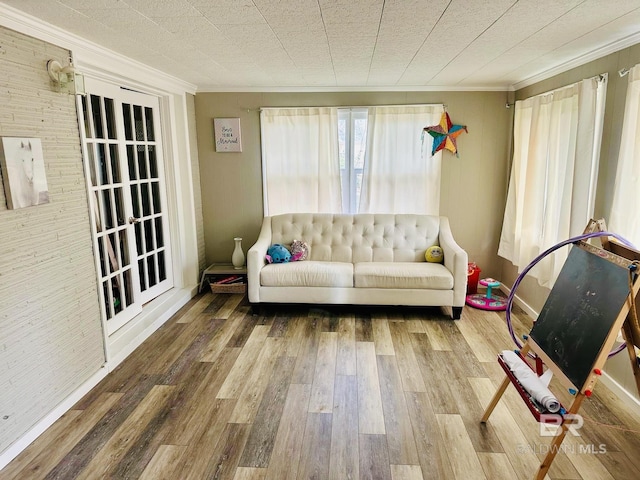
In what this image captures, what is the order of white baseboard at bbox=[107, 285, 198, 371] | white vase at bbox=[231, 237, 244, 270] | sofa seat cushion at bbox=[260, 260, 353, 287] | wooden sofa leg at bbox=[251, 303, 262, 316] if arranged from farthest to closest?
white vase at bbox=[231, 237, 244, 270] → wooden sofa leg at bbox=[251, 303, 262, 316] → sofa seat cushion at bbox=[260, 260, 353, 287] → white baseboard at bbox=[107, 285, 198, 371]

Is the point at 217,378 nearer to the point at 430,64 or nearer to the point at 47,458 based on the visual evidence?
the point at 47,458

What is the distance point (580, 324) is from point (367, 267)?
6.92ft

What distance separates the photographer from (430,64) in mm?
3277

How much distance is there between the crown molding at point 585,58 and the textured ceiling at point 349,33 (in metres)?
0.02

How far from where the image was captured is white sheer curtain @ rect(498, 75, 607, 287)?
286cm

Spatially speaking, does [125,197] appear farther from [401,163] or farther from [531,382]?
[531,382]

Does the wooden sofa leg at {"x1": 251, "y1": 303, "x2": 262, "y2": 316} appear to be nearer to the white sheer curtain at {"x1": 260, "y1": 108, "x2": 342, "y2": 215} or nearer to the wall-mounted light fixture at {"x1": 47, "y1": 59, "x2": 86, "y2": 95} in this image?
the white sheer curtain at {"x1": 260, "y1": 108, "x2": 342, "y2": 215}

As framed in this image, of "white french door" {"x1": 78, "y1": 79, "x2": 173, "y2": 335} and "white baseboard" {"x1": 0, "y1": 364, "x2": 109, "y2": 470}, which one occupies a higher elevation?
"white french door" {"x1": 78, "y1": 79, "x2": 173, "y2": 335}

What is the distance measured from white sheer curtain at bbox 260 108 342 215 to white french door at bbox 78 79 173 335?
1146 millimetres

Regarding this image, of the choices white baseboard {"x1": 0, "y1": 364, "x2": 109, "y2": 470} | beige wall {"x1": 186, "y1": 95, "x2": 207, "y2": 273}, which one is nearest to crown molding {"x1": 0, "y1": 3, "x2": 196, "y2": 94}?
beige wall {"x1": 186, "y1": 95, "x2": 207, "y2": 273}

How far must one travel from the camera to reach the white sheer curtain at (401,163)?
437 centimetres

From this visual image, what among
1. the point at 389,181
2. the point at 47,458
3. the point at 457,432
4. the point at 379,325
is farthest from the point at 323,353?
the point at 389,181

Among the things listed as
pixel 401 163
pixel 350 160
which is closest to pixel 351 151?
pixel 350 160

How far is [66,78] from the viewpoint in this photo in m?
2.37
